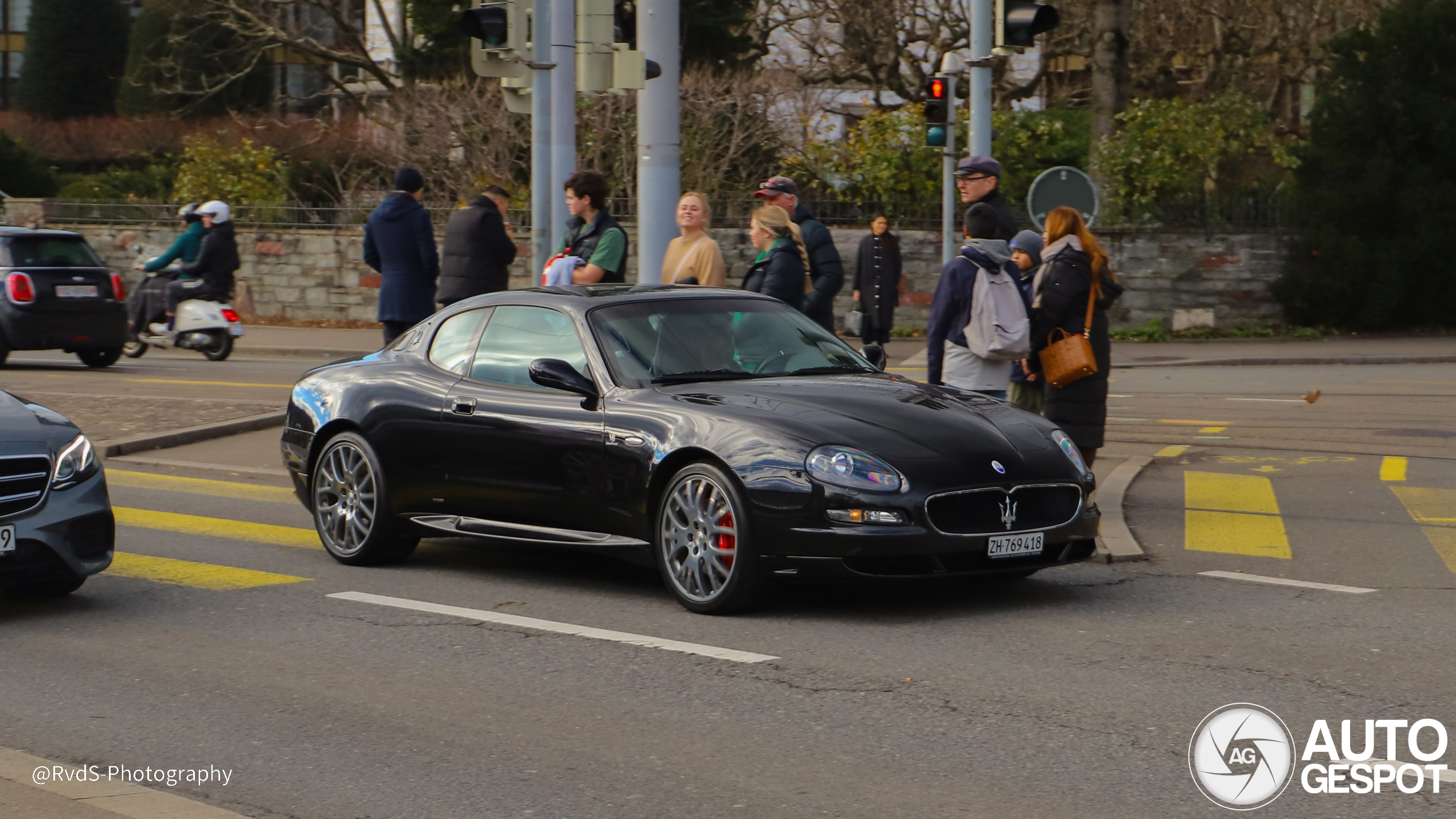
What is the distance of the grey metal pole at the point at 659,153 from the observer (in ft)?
42.6

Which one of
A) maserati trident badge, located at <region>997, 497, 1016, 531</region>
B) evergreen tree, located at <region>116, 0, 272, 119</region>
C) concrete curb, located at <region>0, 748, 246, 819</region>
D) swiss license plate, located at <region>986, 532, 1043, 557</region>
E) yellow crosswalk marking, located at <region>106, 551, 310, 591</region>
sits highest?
evergreen tree, located at <region>116, 0, 272, 119</region>

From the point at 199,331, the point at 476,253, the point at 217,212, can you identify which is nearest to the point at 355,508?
the point at 476,253

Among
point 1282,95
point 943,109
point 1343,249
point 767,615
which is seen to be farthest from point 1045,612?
point 1282,95

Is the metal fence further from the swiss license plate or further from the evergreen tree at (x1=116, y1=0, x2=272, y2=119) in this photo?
the swiss license plate

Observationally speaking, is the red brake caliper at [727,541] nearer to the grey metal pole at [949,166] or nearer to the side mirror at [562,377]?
the side mirror at [562,377]

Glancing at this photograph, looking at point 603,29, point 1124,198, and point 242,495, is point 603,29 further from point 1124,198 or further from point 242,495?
point 1124,198

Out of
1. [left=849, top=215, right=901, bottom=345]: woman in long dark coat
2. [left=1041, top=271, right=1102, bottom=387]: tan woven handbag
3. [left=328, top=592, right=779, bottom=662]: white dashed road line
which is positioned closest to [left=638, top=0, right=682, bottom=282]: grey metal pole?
[left=1041, top=271, right=1102, bottom=387]: tan woven handbag

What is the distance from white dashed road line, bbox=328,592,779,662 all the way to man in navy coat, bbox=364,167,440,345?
19.0ft

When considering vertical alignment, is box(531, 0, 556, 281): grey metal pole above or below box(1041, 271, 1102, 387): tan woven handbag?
above

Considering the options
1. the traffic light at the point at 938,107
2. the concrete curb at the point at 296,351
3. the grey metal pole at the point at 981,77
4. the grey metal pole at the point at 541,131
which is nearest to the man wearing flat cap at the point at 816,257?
the grey metal pole at the point at 981,77

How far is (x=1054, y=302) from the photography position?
33.0 feet

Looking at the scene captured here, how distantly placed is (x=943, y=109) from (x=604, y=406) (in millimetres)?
11499

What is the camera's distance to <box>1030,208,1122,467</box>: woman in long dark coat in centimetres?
1005

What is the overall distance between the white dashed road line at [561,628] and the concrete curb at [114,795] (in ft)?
7.52
